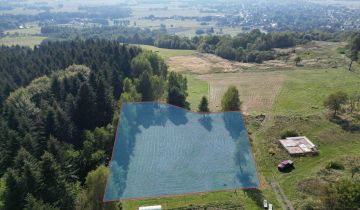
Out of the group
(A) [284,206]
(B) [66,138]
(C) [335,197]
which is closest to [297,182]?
(A) [284,206]

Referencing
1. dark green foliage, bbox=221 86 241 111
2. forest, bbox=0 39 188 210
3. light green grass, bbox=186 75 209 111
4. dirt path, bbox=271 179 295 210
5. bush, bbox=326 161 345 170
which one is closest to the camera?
forest, bbox=0 39 188 210

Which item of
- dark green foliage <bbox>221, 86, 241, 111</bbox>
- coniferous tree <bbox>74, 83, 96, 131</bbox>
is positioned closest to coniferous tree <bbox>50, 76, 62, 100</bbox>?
coniferous tree <bbox>74, 83, 96, 131</bbox>

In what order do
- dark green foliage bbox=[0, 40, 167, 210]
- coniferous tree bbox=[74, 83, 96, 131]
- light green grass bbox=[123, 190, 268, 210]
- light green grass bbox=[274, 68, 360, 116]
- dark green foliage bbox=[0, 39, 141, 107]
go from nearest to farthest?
dark green foliage bbox=[0, 40, 167, 210] → light green grass bbox=[123, 190, 268, 210] → coniferous tree bbox=[74, 83, 96, 131] → light green grass bbox=[274, 68, 360, 116] → dark green foliage bbox=[0, 39, 141, 107]

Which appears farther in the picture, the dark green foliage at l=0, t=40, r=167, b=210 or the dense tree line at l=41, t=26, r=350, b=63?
the dense tree line at l=41, t=26, r=350, b=63

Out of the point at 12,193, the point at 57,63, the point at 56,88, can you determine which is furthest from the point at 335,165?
the point at 57,63

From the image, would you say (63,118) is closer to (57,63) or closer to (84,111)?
(84,111)
